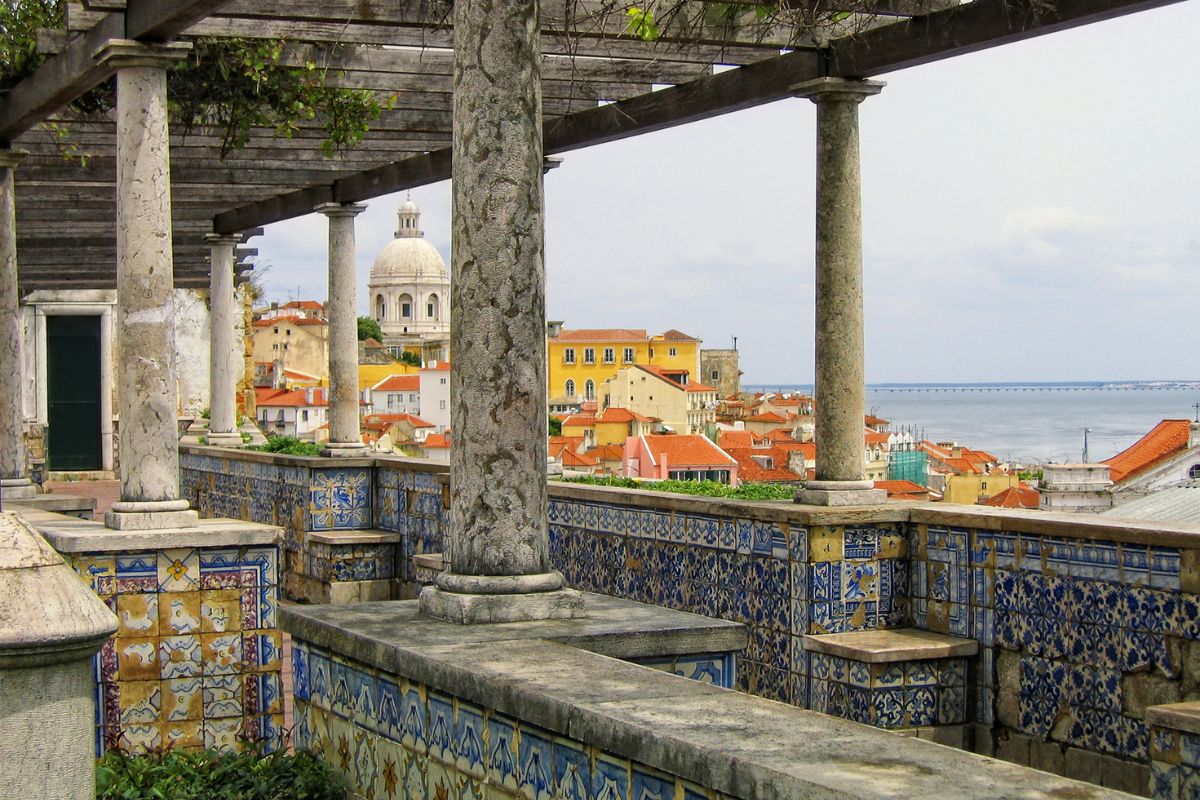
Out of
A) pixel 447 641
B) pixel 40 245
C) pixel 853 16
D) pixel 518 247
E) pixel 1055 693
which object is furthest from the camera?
pixel 40 245

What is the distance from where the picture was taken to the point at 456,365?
4.61m

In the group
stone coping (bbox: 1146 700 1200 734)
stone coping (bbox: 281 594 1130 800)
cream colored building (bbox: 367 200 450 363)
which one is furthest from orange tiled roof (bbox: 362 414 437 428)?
stone coping (bbox: 281 594 1130 800)

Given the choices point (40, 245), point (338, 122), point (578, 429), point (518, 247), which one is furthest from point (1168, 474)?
point (578, 429)

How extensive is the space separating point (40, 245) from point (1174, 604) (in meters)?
13.5

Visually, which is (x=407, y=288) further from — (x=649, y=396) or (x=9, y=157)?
(x=9, y=157)

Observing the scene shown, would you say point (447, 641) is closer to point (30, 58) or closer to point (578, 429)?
point (30, 58)

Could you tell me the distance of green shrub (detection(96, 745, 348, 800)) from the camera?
4.63 metres

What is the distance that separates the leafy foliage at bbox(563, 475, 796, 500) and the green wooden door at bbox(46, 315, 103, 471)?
13.3m

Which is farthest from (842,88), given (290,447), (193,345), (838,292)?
(193,345)

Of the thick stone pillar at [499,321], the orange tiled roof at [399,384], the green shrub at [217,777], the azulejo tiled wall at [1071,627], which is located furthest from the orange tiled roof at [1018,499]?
the orange tiled roof at [399,384]

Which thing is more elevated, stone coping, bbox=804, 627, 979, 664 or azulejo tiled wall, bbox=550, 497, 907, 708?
azulejo tiled wall, bbox=550, 497, 907, 708

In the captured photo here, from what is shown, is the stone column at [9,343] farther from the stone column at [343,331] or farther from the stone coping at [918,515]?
the stone column at [343,331]

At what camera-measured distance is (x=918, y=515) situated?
7.85 m

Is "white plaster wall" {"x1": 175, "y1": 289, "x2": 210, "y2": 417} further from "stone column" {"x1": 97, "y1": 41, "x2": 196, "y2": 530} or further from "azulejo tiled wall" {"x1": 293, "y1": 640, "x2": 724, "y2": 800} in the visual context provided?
"azulejo tiled wall" {"x1": 293, "y1": 640, "x2": 724, "y2": 800}
